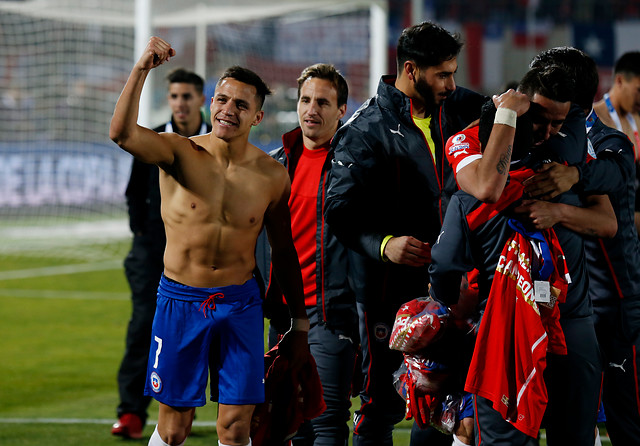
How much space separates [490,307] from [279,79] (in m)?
13.7

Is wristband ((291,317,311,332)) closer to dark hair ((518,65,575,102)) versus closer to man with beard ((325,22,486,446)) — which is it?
man with beard ((325,22,486,446))

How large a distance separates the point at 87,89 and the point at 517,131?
14457 millimetres

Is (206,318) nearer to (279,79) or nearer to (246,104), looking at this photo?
(246,104)

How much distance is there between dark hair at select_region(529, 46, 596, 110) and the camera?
3340mm

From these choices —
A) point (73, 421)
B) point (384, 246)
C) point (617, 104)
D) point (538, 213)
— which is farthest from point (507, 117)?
point (73, 421)

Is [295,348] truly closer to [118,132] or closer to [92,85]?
[118,132]

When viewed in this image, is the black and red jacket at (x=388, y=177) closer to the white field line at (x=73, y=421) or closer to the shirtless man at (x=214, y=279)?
the shirtless man at (x=214, y=279)

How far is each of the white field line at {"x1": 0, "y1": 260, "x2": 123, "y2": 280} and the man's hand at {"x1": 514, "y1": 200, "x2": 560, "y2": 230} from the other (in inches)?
429

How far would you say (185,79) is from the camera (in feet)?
20.3

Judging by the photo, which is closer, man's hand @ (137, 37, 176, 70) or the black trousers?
man's hand @ (137, 37, 176, 70)

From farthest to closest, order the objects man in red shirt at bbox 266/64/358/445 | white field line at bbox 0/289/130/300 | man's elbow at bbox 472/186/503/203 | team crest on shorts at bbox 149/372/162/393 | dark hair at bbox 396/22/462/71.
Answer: white field line at bbox 0/289/130/300 < man in red shirt at bbox 266/64/358/445 < dark hair at bbox 396/22/462/71 < team crest on shorts at bbox 149/372/162/393 < man's elbow at bbox 472/186/503/203

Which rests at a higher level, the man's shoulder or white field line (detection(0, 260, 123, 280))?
the man's shoulder

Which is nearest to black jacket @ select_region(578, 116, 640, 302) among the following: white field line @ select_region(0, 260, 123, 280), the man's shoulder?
the man's shoulder

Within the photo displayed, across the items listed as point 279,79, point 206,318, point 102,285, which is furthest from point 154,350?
point 279,79
